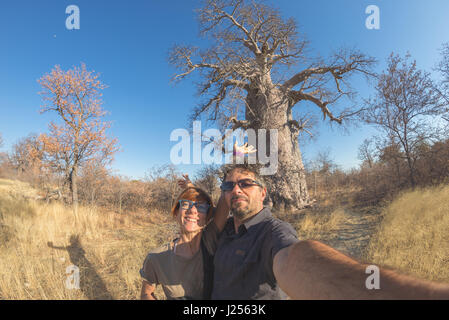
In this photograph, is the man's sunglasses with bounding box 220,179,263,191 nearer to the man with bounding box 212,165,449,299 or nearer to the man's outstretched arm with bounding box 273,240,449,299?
the man with bounding box 212,165,449,299

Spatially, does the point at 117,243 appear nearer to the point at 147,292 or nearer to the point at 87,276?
the point at 87,276

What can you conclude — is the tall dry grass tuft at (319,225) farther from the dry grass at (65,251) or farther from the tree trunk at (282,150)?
the dry grass at (65,251)

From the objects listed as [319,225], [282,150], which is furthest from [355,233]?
[282,150]

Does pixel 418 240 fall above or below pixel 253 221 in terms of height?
below

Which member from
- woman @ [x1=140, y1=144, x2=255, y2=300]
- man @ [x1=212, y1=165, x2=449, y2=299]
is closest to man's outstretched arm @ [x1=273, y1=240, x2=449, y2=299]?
man @ [x1=212, y1=165, x2=449, y2=299]

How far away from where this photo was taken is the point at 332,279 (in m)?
0.81

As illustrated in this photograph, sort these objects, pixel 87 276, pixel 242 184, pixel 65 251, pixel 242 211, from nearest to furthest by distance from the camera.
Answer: pixel 242 211
pixel 242 184
pixel 87 276
pixel 65 251

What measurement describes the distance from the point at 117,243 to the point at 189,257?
4.45 m

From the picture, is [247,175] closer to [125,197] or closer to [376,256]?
[376,256]

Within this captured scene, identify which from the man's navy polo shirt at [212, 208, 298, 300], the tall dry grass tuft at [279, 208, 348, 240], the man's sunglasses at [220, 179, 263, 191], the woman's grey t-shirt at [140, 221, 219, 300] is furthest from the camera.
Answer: the tall dry grass tuft at [279, 208, 348, 240]

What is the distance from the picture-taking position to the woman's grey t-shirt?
4.64 ft

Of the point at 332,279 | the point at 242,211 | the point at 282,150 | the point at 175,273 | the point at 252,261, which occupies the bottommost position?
the point at 175,273

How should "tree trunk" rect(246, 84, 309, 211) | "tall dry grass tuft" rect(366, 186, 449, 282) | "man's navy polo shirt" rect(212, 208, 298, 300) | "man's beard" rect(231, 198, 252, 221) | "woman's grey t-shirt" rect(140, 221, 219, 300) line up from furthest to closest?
"tree trunk" rect(246, 84, 309, 211), "tall dry grass tuft" rect(366, 186, 449, 282), "man's beard" rect(231, 198, 252, 221), "woman's grey t-shirt" rect(140, 221, 219, 300), "man's navy polo shirt" rect(212, 208, 298, 300)
